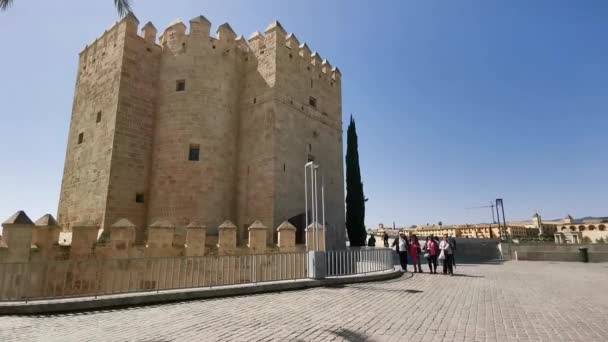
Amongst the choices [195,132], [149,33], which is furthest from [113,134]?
[149,33]

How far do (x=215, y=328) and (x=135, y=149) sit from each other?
49.9 ft

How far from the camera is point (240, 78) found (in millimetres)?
21078

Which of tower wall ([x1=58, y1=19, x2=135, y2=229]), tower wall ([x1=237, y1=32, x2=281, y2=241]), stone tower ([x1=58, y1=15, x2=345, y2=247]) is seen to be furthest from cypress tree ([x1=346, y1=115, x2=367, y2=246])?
tower wall ([x1=58, y1=19, x2=135, y2=229])

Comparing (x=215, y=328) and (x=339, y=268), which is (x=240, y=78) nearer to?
(x=339, y=268)

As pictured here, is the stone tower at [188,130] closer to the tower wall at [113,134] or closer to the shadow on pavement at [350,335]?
the tower wall at [113,134]

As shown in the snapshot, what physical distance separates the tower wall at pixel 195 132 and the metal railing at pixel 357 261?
8929 millimetres

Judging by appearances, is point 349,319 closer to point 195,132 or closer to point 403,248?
point 403,248

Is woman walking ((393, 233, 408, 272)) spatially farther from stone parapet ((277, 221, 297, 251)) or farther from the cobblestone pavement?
the cobblestone pavement

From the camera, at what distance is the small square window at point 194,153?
717 inches

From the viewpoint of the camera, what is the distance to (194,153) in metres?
18.3

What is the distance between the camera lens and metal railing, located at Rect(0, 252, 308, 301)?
6625 millimetres

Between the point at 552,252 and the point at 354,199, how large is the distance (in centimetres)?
1298

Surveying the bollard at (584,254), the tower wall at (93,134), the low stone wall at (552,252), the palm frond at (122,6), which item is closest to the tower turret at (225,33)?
the tower wall at (93,134)

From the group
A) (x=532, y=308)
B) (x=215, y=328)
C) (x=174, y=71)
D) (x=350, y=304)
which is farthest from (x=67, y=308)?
(x=174, y=71)
